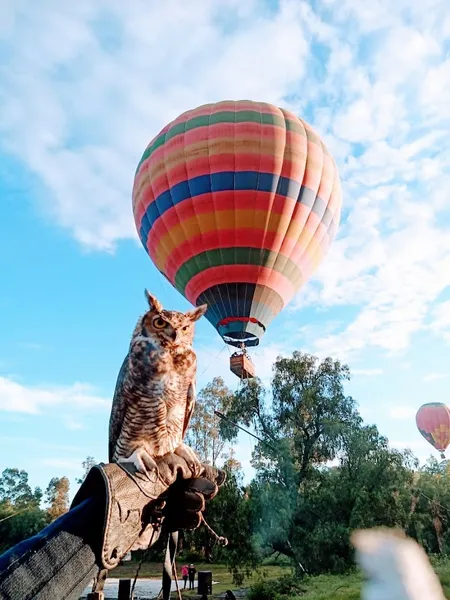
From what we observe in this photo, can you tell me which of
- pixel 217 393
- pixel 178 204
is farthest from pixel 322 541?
pixel 217 393

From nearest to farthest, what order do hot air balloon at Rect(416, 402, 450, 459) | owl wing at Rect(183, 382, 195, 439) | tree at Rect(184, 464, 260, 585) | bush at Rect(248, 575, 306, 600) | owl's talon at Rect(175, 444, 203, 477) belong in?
owl's talon at Rect(175, 444, 203, 477) → owl wing at Rect(183, 382, 195, 439) → bush at Rect(248, 575, 306, 600) → tree at Rect(184, 464, 260, 585) → hot air balloon at Rect(416, 402, 450, 459)

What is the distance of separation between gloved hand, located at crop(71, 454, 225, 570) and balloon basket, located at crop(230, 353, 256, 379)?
13074mm

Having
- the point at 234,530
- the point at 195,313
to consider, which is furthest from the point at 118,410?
the point at 234,530

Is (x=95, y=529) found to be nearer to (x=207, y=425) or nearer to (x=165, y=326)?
(x=165, y=326)

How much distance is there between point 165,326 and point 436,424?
32.7 metres

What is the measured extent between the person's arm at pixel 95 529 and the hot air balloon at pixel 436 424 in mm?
32730

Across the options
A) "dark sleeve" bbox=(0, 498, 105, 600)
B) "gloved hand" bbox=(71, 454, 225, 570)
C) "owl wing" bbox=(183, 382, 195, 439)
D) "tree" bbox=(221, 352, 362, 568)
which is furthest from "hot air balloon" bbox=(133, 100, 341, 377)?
"dark sleeve" bbox=(0, 498, 105, 600)

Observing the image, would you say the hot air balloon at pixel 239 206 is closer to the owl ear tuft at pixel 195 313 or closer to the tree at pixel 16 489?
the owl ear tuft at pixel 195 313

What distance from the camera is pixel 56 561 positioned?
126 cm

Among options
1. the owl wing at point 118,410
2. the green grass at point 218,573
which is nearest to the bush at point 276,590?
the green grass at point 218,573

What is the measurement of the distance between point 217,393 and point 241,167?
49.9 feet

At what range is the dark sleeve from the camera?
46.2 inches

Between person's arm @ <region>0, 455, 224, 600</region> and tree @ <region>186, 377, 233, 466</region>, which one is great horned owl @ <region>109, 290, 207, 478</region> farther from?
tree @ <region>186, 377, 233, 466</region>

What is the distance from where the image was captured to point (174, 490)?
84.4 inches
